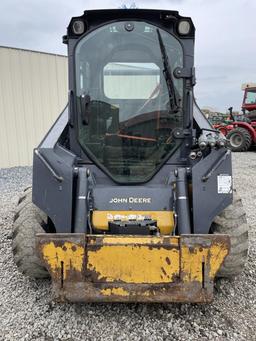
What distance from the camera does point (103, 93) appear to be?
3.60m

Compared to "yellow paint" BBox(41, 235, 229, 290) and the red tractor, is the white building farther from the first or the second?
"yellow paint" BBox(41, 235, 229, 290)

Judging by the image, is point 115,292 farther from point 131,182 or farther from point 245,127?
point 245,127

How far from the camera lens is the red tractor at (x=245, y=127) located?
16.4 meters

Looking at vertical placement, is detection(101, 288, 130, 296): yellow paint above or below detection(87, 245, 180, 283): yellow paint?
below

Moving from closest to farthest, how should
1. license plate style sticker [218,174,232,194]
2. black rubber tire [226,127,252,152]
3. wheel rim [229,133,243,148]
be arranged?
license plate style sticker [218,174,232,194] < black rubber tire [226,127,252,152] < wheel rim [229,133,243,148]

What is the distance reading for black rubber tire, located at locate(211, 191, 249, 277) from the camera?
3229 millimetres

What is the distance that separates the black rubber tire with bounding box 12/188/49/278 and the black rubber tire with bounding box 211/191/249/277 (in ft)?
4.82

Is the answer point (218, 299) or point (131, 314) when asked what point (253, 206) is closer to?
point (218, 299)

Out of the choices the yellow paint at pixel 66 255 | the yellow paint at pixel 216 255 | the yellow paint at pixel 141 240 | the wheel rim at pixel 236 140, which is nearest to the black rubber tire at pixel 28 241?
the yellow paint at pixel 66 255

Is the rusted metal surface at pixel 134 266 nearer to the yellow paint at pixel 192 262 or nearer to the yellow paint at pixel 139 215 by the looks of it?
the yellow paint at pixel 192 262

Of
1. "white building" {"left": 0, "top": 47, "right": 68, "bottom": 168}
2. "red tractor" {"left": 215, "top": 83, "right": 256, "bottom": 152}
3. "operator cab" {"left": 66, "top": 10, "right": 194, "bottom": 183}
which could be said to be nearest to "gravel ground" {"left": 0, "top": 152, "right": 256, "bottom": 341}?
"operator cab" {"left": 66, "top": 10, "right": 194, "bottom": 183}

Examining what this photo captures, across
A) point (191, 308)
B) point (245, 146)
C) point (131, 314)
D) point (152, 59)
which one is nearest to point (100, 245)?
point (131, 314)

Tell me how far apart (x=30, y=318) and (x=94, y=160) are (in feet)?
4.71

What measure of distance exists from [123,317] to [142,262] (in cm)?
58
